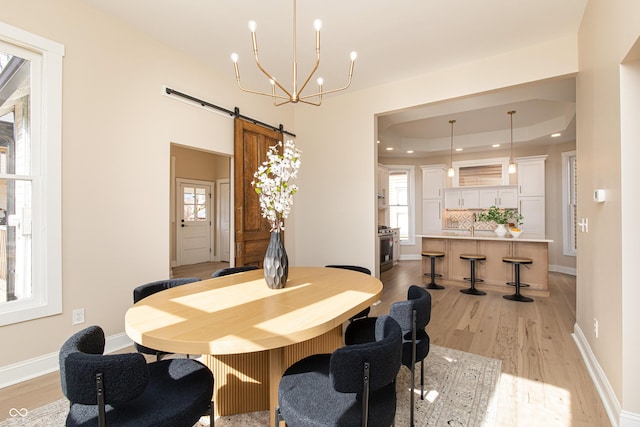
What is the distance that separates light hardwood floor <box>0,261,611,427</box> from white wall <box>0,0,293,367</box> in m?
0.60

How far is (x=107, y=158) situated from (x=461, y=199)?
Result: 7.28 metres

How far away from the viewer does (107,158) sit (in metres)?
2.85

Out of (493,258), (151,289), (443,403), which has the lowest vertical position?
(443,403)

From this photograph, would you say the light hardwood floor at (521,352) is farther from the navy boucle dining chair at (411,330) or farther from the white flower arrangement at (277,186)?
the white flower arrangement at (277,186)

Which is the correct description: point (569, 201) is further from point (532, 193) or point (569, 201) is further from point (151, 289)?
point (151, 289)

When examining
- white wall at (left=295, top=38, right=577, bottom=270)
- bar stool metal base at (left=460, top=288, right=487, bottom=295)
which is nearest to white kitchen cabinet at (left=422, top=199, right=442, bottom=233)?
bar stool metal base at (left=460, top=288, right=487, bottom=295)

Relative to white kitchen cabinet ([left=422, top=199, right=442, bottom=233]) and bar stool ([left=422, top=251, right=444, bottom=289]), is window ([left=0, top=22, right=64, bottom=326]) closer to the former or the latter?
bar stool ([left=422, top=251, right=444, bottom=289])

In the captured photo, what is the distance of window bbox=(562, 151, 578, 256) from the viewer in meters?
6.52

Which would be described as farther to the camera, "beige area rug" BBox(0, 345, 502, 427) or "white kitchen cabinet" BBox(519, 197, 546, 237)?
"white kitchen cabinet" BBox(519, 197, 546, 237)

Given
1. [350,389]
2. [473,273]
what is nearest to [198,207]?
[473,273]

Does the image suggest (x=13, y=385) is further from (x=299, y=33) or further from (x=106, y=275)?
(x=299, y=33)

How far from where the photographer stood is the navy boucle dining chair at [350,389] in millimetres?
1150

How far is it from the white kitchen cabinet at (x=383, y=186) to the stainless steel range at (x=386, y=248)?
2.59 feet

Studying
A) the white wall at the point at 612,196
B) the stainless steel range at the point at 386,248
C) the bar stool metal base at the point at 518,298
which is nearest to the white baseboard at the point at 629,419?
the white wall at the point at 612,196
